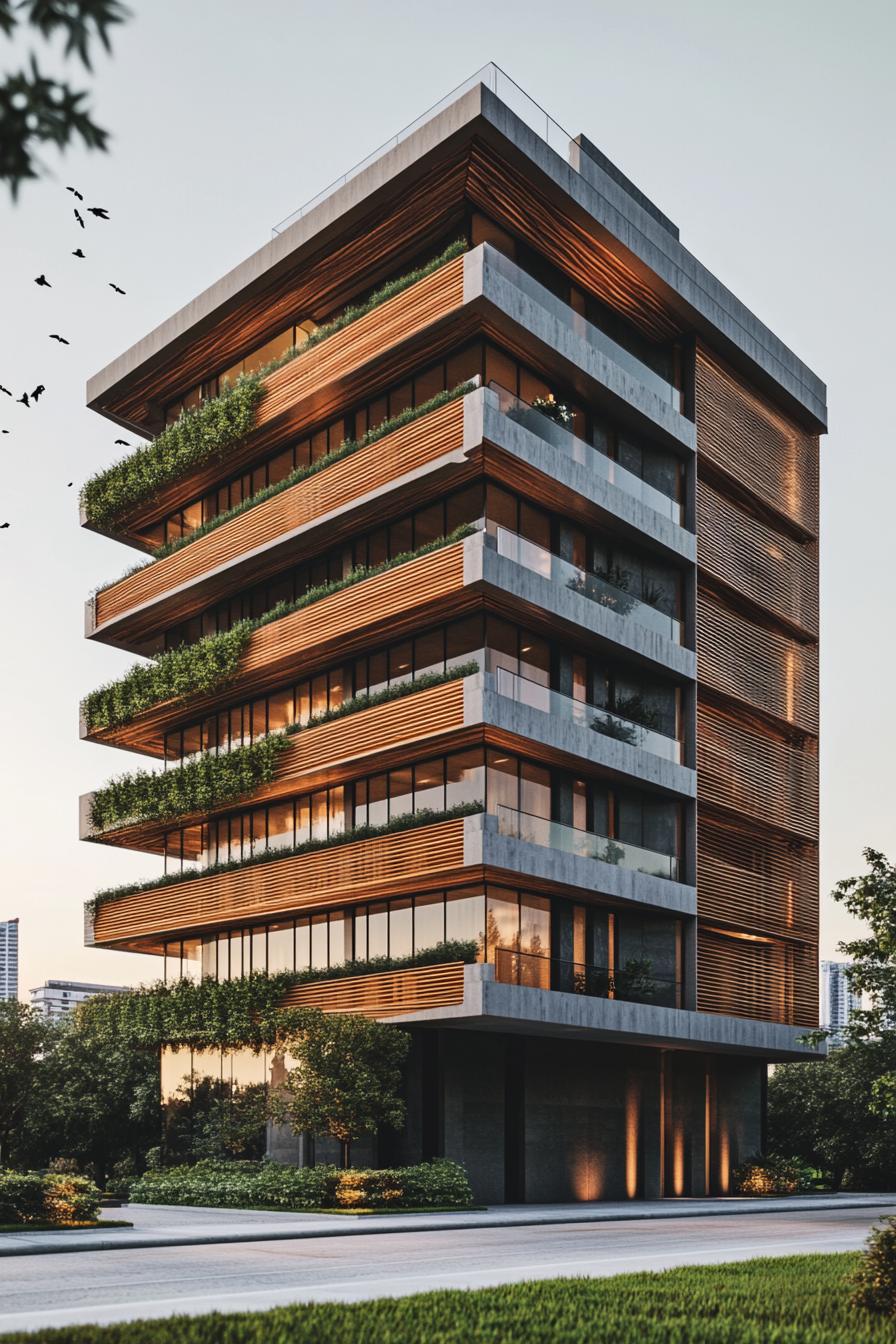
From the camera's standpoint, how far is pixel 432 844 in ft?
116

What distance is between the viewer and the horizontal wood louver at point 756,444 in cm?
4550

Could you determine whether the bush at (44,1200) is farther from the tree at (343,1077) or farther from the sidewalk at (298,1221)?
the tree at (343,1077)

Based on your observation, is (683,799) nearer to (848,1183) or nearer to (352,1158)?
(352,1158)

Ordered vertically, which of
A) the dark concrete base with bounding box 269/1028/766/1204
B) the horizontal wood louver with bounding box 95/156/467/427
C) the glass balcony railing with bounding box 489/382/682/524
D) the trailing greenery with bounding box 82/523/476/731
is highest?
the horizontal wood louver with bounding box 95/156/467/427

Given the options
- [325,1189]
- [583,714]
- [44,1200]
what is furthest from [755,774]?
[44,1200]

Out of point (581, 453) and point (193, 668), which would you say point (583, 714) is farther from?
point (193, 668)

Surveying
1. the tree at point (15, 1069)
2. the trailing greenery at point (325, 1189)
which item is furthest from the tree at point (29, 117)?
the tree at point (15, 1069)

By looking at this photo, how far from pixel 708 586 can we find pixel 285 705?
13.7 metres

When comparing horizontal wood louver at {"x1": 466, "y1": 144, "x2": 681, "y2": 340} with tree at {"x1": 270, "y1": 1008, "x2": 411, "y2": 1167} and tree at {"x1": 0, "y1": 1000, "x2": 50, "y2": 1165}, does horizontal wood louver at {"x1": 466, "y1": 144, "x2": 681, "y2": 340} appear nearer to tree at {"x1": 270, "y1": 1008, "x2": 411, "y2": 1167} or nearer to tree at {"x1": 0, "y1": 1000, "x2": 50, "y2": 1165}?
tree at {"x1": 270, "y1": 1008, "x2": 411, "y2": 1167}

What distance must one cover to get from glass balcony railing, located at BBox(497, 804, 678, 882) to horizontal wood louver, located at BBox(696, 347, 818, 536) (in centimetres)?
1298

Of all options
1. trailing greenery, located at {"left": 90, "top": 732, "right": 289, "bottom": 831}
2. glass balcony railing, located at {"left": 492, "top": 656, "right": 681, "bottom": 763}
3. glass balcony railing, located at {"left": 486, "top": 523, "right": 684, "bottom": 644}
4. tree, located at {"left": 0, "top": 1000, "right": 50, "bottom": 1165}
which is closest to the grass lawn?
glass balcony railing, located at {"left": 492, "top": 656, "right": 681, "bottom": 763}

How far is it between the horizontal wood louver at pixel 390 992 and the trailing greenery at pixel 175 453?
17.3 meters

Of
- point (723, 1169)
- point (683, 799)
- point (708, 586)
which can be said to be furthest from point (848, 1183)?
point (708, 586)

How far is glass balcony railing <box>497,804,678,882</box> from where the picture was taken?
35875 millimetres
